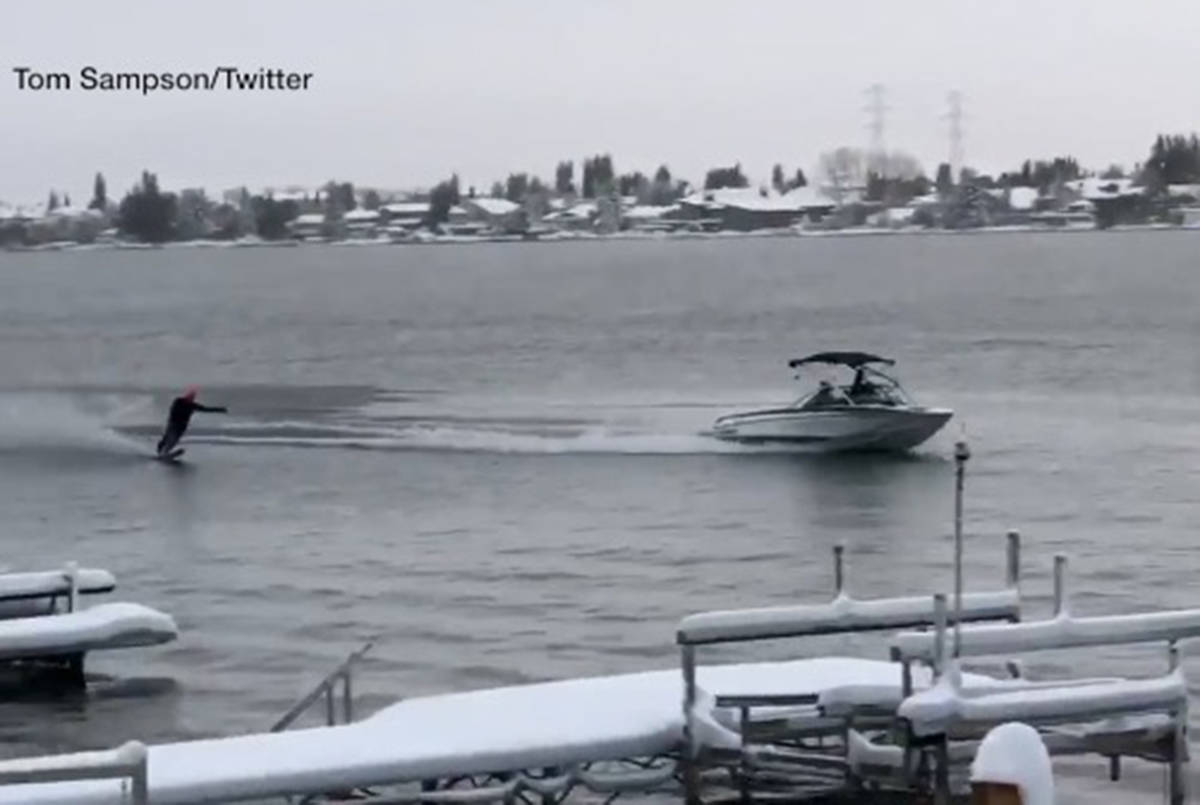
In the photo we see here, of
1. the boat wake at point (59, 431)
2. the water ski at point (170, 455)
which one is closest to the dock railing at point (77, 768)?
the water ski at point (170, 455)

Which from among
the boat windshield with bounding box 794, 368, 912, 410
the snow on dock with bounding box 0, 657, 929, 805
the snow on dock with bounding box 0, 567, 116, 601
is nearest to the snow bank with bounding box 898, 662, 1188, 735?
the snow on dock with bounding box 0, 657, 929, 805

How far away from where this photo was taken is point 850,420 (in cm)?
4812

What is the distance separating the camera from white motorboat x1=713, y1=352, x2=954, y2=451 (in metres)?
48.2

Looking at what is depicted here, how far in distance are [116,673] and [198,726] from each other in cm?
262

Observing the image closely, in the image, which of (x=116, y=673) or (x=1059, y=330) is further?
(x=1059, y=330)

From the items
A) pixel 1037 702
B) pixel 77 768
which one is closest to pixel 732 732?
pixel 1037 702

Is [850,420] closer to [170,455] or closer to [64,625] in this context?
[170,455]

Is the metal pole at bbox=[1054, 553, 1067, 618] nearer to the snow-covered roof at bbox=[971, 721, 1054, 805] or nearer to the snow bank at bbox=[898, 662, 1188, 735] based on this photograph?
the snow bank at bbox=[898, 662, 1188, 735]

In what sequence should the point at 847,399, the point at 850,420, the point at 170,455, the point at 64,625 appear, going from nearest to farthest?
the point at 64,625, the point at 850,420, the point at 847,399, the point at 170,455

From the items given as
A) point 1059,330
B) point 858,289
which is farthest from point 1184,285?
point 1059,330

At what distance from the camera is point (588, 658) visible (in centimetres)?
2559

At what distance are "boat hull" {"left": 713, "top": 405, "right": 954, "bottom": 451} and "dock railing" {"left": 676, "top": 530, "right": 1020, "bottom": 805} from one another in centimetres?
2876

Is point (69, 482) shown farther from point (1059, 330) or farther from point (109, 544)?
point (1059, 330)

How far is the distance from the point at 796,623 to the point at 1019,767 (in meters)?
9.74
